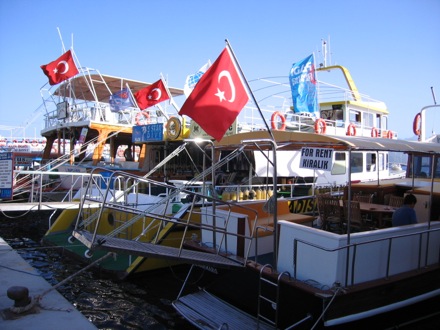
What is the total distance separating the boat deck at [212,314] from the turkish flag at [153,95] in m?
11.7

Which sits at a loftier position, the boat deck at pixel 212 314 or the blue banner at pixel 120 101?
the blue banner at pixel 120 101

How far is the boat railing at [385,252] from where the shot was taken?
471 cm

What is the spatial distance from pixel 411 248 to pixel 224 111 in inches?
136

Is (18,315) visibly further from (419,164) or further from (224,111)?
(419,164)

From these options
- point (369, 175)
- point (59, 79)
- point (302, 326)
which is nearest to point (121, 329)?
point (302, 326)

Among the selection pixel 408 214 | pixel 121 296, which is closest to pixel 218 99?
pixel 408 214

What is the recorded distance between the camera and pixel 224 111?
4.94m

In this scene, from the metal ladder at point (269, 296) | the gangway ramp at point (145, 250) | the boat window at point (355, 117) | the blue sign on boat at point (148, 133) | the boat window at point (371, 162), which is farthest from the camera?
the boat window at point (355, 117)

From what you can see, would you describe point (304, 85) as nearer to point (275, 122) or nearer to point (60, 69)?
point (275, 122)

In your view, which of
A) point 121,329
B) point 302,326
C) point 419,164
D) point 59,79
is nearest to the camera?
point 302,326

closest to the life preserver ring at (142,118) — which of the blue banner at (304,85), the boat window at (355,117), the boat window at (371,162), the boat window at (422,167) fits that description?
the blue banner at (304,85)

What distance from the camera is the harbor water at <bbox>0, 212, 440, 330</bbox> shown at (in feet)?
20.3

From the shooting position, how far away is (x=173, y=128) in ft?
52.7

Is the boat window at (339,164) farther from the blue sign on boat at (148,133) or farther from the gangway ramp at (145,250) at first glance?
the gangway ramp at (145,250)
